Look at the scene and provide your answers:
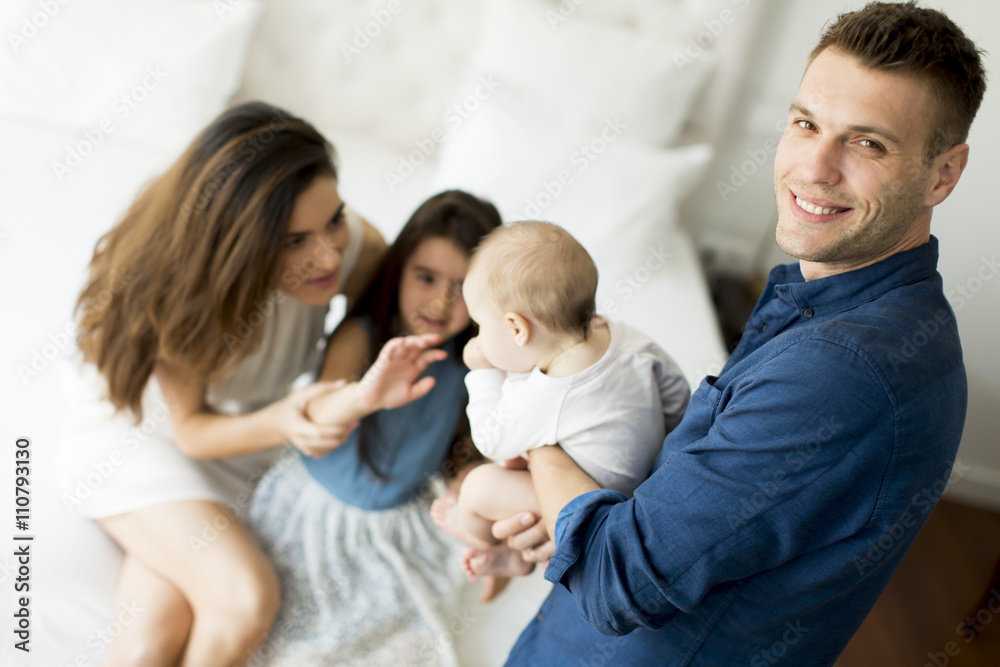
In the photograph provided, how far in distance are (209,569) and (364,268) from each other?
737 millimetres

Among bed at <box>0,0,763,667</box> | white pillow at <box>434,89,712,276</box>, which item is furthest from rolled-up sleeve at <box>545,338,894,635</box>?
white pillow at <box>434,89,712,276</box>

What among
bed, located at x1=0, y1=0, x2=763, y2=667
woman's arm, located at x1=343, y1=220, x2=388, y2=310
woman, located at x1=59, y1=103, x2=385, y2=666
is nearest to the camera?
woman, located at x1=59, y1=103, x2=385, y2=666

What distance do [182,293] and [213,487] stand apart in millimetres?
451

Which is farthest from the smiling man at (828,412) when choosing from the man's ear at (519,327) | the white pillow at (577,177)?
the white pillow at (577,177)

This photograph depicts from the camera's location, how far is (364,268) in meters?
1.67

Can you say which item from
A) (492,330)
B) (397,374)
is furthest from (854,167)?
(397,374)

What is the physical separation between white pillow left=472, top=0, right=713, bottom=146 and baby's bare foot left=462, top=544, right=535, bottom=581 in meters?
1.51

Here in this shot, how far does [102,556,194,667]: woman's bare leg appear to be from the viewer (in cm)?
124

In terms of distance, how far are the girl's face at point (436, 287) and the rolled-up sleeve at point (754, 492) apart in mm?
713

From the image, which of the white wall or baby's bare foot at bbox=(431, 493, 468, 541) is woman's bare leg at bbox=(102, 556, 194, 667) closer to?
baby's bare foot at bbox=(431, 493, 468, 541)

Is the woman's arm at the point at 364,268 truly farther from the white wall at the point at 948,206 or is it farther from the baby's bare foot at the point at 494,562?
the white wall at the point at 948,206

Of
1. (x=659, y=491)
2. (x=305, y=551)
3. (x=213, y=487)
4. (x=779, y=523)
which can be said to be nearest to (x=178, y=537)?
(x=213, y=487)

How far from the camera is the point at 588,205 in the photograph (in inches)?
88.3

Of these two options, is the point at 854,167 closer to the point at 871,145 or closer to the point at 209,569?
the point at 871,145
